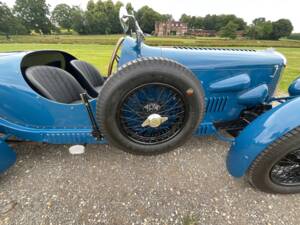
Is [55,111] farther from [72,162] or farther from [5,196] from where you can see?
[5,196]

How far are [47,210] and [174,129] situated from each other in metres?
1.40

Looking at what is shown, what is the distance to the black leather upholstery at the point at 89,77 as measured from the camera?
271cm

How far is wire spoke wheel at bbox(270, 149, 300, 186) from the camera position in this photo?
1.90 m

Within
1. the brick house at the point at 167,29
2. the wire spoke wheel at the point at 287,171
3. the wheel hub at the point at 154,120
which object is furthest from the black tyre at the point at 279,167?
the brick house at the point at 167,29

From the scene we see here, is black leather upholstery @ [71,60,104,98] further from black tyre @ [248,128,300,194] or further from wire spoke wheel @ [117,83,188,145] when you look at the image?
black tyre @ [248,128,300,194]

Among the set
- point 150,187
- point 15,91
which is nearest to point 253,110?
point 150,187

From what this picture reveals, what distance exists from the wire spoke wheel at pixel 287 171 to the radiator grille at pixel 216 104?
81 cm

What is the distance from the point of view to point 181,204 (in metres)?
1.89

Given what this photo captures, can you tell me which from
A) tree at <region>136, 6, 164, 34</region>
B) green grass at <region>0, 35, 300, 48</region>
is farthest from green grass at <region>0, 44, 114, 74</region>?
green grass at <region>0, 35, 300, 48</region>

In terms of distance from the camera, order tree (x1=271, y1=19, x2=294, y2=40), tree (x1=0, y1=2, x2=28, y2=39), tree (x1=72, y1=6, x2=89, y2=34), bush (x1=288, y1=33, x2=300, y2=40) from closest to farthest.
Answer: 1. tree (x1=271, y1=19, x2=294, y2=40)
2. bush (x1=288, y1=33, x2=300, y2=40)
3. tree (x1=0, y1=2, x2=28, y2=39)
4. tree (x1=72, y1=6, x2=89, y2=34)

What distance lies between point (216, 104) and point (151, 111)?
885 millimetres

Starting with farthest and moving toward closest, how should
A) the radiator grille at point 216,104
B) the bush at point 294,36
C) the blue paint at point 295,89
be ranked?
the bush at point 294,36
the blue paint at point 295,89
the radiator grille at point 216,104

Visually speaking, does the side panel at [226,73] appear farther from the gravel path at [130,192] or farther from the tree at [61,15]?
the tree at [61,15]

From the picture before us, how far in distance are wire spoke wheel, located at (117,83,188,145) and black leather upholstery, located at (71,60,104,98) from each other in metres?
1.02
